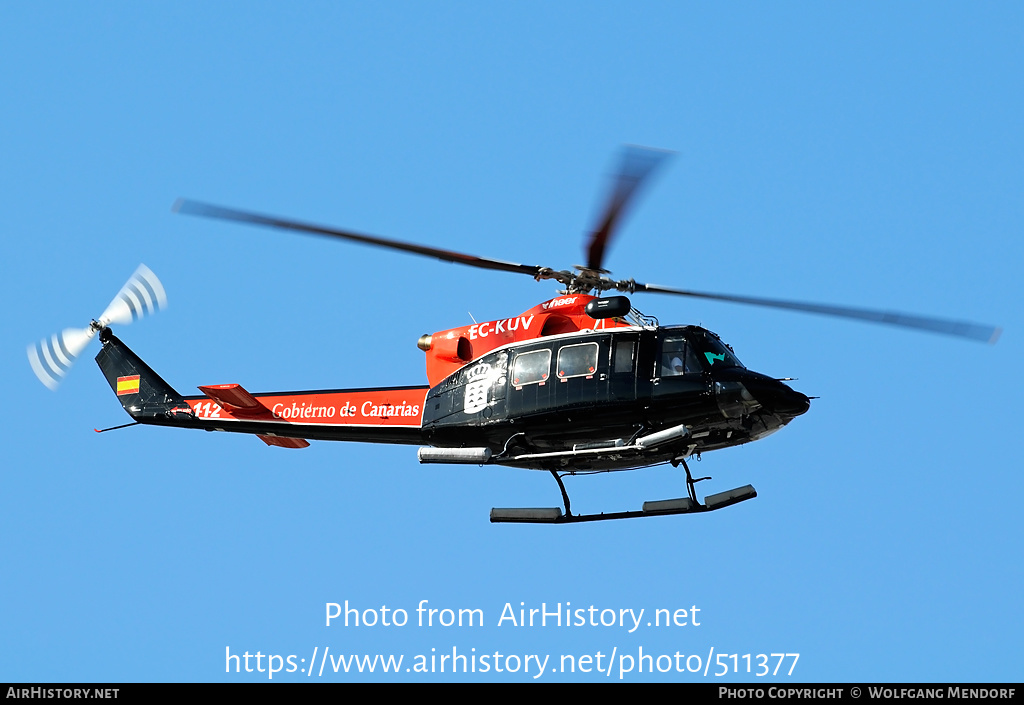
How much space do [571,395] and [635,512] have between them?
5.95 ft

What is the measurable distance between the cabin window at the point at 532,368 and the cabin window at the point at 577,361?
0.17 m

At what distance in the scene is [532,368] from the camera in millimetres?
17391

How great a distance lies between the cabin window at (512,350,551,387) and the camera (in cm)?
1731

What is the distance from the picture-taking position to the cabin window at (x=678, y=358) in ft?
54.9

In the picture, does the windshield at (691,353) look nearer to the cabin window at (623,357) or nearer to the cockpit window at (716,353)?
the cockpit window at (716,353)

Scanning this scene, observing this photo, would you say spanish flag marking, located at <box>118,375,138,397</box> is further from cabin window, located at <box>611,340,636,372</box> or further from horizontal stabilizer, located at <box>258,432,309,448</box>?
cabin window, located at <box>611,340,636,372</box>

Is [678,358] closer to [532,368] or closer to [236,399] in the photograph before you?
[532,368]

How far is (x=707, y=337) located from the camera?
17.0 metres
